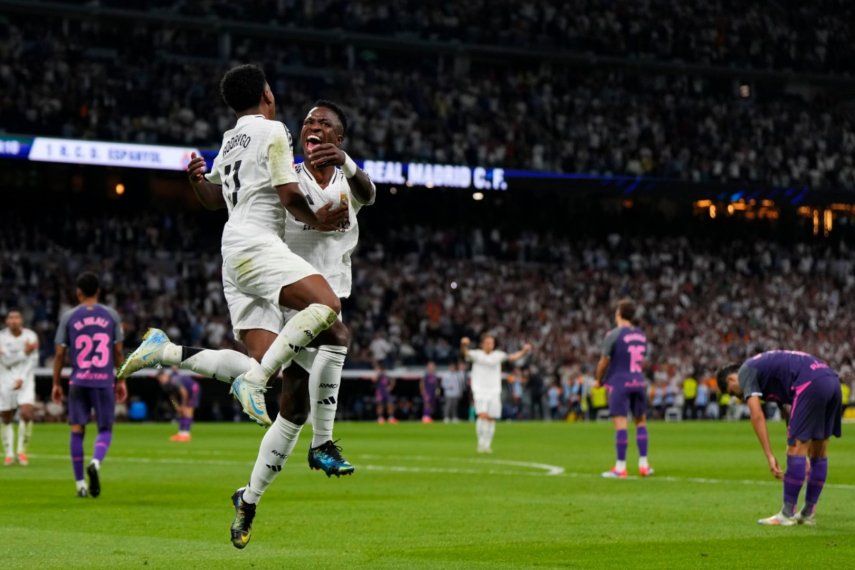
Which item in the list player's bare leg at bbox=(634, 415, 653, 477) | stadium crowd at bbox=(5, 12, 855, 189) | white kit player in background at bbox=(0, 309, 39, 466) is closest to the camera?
player's bare leg at bbox=(634, 415, 653, 477)

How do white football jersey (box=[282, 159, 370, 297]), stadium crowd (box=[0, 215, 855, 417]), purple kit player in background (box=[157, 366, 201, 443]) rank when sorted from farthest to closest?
stadium crowd (box=[0, 215, 855, 417]) < purple kit player in background (box=[157, 366, 201, 443]) < white football jersey (box=[282, 159, 370, 297])

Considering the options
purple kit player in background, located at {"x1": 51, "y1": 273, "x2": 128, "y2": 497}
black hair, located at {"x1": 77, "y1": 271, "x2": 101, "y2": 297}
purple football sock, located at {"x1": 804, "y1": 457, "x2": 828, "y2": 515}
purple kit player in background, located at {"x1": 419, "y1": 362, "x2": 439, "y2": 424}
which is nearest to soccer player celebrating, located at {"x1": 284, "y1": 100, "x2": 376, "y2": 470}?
purple football sock, located at {"x1": 804, "y1": 457, "x2": 828, "y2": 515}

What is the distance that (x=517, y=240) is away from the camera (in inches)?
2378

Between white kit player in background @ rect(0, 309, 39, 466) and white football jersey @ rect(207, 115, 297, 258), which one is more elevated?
white football jersey @ rect(207, 115, 297, 258)

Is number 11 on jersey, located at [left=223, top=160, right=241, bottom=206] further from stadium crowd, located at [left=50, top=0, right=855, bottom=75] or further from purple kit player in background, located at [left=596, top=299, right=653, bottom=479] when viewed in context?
stadium crowd, located at [left=50, top=0, right=855, bottom=75]

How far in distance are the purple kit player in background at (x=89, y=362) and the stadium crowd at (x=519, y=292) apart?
89.3ft

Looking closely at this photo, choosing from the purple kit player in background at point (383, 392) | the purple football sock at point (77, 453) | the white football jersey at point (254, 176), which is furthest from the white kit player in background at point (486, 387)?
the white football jersey at point (254, 176)

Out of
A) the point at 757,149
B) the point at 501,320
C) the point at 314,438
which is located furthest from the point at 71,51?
the point at 314,438

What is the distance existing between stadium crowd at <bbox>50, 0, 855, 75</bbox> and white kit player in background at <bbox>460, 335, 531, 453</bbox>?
98.1 feet

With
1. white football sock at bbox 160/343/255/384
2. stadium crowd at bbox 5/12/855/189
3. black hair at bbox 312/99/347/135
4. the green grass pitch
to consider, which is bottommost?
the green grass pitch

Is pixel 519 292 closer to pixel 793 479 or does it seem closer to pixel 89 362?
pixel 89 362

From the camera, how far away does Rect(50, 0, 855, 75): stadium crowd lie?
58875 millimetres

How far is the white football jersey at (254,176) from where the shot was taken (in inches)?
356

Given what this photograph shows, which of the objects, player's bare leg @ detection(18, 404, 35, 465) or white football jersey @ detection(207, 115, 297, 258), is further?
player's bare leg @ detection(18, 404, 35, 465)
